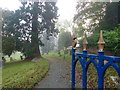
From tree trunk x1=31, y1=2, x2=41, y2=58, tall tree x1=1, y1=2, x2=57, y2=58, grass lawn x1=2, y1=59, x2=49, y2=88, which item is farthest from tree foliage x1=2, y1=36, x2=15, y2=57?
grass lawn x1=2, y1=59, x2=49, y2=88

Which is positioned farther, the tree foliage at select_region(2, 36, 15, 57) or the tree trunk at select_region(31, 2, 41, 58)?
the tree trunk at select_region(31, 2, 41, 58)

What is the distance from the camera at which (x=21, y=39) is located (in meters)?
17.6

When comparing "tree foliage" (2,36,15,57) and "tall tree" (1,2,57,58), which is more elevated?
"tall tree" (1,2,57,58)

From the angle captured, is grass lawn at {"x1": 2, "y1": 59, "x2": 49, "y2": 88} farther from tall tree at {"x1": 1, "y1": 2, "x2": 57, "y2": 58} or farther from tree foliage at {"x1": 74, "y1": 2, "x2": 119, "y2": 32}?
tree foliage at {"x1": 74, "y1": 2, "x2": 119, "y2": 32}

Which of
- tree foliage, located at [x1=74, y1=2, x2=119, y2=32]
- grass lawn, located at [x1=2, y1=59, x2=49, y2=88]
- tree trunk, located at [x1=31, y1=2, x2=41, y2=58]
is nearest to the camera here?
grass lawn, located at [x1=2, y1=59, x2=49, y2=88]

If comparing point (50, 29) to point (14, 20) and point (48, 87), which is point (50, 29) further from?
point (48, 87)

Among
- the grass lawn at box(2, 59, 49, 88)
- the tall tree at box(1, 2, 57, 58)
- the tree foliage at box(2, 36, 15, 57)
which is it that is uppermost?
the tall tree at box(1, 2, 57, 58)

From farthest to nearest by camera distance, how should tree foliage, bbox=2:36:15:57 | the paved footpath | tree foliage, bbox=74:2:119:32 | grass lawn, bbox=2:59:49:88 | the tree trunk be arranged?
1. the tree trunk
2. tree foliage, bbox=2:36:15:57
3. tree foliage, bbox=74:2:119:32
4. grass lawn, bbox=2:59:49:88
5. the paved footpath

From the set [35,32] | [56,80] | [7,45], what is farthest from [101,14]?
[7,45]

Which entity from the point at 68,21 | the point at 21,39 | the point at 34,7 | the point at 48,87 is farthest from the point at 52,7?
the point at 68,21

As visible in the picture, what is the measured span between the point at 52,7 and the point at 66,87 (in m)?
15.3

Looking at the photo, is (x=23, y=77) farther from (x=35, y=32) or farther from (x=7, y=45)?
(x=35, y=32)

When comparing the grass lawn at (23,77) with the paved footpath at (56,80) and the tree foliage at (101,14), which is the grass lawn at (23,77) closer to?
the paved footpath at (56,80)

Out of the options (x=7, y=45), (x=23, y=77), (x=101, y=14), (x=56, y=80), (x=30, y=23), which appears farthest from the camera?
(x=30, y=23)
